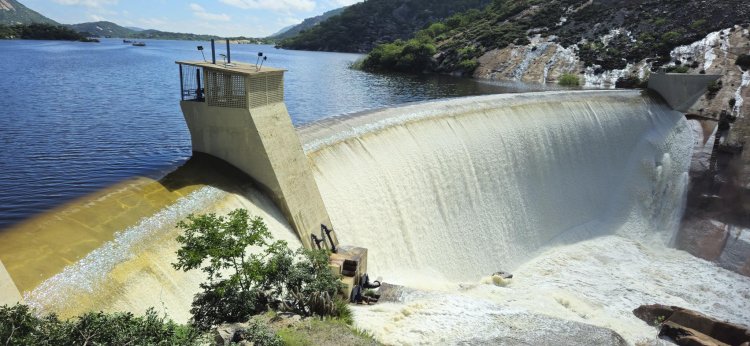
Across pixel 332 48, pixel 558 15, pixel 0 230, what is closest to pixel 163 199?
pixel 0 230

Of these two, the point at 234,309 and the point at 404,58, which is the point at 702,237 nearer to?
the point at 234,309

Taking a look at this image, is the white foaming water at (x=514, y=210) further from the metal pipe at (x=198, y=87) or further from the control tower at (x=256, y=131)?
the metal pipe at (x=198, y=87)

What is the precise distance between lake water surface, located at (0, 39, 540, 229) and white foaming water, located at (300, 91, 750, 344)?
6.52 m

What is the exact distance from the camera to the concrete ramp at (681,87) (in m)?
34.5

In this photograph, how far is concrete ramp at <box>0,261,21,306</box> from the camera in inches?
338

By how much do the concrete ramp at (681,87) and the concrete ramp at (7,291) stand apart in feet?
122

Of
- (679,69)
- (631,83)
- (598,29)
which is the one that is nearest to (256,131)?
(679,69)

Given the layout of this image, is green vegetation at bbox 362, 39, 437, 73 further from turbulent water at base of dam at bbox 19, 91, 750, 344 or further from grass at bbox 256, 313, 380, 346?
grass at bbox 256, 313, 380, 346

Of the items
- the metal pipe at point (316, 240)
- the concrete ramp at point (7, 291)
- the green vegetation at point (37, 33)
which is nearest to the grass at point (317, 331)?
the metal pipe at point (316, 240)

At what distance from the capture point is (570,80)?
57281mm

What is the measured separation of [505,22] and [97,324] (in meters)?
81.0

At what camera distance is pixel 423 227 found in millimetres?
20062

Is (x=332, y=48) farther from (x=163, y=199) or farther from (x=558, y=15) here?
(x=163, y=199)

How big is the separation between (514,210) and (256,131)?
535 inches
